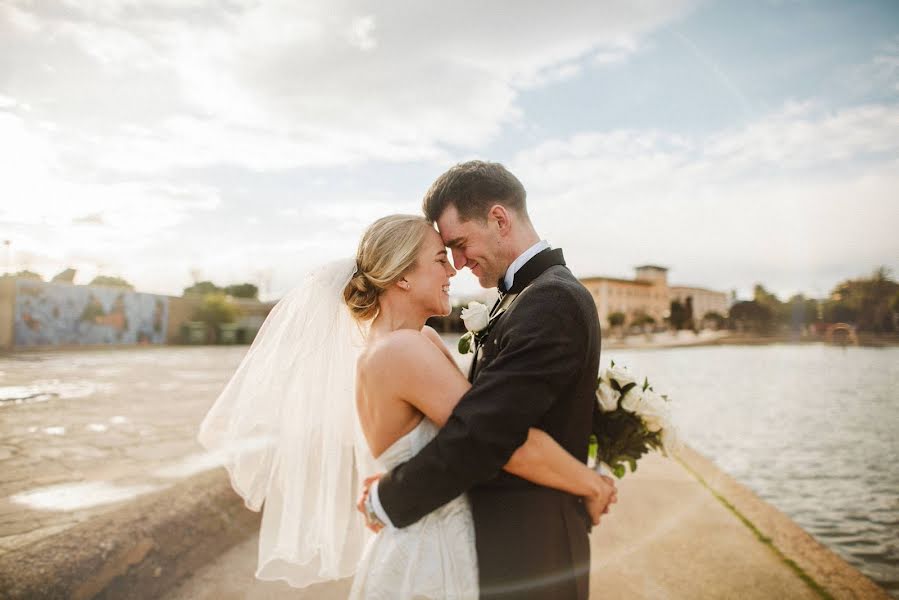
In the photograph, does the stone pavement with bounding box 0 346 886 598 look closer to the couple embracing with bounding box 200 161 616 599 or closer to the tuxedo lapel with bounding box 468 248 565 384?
the couple embracing with bounding box 200 161 616 599

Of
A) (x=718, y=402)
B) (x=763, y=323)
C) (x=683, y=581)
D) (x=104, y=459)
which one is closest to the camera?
(x=683, y=581)

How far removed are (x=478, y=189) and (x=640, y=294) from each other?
116514 mm

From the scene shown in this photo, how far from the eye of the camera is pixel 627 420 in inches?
88.7

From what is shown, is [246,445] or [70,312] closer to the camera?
[246,445]

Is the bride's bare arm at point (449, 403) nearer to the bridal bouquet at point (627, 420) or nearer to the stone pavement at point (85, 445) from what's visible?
the bridal bouquet at point (627, 420)

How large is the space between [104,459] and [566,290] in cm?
586

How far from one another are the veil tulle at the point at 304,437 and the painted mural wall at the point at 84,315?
28.8 metres

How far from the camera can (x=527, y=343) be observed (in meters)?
1.63

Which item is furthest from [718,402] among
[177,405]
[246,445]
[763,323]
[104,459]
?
[763,323]

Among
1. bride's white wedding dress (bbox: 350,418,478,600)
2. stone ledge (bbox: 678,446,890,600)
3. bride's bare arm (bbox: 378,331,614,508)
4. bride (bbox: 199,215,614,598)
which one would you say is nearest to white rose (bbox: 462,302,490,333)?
bride (bbox: 199,215,614,598)

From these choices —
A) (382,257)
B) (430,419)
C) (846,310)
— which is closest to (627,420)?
(430,419)

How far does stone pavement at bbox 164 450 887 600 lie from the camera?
345cm

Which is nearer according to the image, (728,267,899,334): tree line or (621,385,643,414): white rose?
(621,385,643,414): white rose

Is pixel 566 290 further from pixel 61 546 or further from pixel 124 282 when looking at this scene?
pixel 124 282
